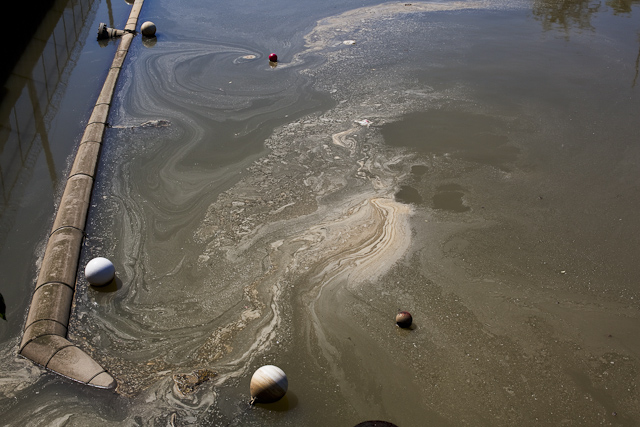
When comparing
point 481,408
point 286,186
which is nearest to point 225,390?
point 481,408

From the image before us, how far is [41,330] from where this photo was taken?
15.9ft

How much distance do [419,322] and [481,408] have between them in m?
→ 0.94

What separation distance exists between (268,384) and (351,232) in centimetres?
225

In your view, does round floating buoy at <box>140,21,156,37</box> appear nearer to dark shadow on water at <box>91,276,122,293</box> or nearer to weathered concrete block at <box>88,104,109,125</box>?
weathered concrete block at <box>88,104,109,125</box>

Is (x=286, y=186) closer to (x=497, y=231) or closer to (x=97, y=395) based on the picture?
(x=497, y=231)

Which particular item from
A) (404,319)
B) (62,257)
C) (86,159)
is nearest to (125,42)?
(86,159)

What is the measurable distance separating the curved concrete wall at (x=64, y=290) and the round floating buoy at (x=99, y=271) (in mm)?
219

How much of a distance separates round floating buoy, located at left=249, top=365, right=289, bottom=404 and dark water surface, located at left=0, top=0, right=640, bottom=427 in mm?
106

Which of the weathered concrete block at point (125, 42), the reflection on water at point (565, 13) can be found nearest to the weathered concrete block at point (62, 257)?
the weathered concrete block at point (125, 42)

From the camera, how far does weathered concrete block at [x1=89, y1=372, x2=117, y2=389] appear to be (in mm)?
4473

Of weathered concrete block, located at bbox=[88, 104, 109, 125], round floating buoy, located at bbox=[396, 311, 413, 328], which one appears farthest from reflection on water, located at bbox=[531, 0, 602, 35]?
round floating buoy, located at bbox=[396, 311, 413, 328]

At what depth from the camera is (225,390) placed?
4.46 meters

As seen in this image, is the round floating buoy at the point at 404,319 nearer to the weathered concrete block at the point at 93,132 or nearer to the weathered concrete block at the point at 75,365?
the weathered concrete block at the point at 75,365

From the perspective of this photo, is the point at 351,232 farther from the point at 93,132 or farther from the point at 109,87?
the point at 109,87
